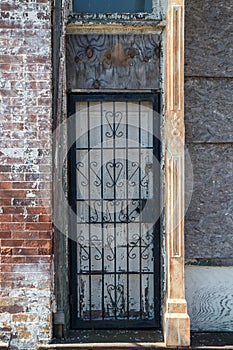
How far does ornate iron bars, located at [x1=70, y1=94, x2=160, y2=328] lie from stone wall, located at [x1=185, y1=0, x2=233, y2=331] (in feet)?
1.23

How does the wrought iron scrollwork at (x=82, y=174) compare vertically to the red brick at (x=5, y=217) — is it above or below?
above

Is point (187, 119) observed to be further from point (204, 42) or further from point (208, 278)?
point (208, 278)

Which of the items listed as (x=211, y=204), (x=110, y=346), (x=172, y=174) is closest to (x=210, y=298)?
(x=211, y=204)

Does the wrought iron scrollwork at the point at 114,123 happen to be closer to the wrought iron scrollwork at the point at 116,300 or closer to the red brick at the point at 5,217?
the red brick at the point at 5,217

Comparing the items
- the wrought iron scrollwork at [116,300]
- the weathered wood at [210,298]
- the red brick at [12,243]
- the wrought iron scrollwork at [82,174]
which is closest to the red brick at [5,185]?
the red brick at [12,243]

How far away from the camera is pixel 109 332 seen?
5047 mm

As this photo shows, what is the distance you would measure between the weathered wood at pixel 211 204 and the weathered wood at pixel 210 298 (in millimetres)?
166

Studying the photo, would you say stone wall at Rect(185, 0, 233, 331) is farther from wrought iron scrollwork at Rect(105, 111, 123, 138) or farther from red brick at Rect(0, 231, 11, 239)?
red brick at Rect(0, 231, 11, 239)

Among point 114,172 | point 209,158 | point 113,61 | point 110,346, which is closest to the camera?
point 110,346

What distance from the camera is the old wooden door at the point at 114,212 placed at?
16.7 ft

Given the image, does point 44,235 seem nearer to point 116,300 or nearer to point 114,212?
point 114,212

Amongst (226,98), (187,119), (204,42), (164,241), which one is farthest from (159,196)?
(204,42)

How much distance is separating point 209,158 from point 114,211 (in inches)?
40.0

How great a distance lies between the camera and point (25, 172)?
470cm
